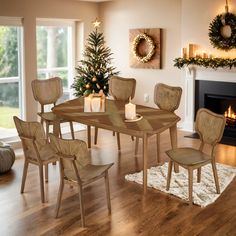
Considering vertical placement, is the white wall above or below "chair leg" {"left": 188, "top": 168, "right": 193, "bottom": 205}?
above

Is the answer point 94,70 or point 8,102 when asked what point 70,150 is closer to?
point 8,102

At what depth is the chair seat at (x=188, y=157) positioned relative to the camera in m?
4.02

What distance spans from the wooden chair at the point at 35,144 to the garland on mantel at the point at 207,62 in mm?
3182

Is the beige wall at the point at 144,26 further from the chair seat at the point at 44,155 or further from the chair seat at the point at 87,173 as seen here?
the chair seat at the point at 87,173

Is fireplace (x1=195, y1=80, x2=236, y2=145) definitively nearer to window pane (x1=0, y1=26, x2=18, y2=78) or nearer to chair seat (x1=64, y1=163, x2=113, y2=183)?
window pane (x1=0, y1=26, x2=18, y2=78)

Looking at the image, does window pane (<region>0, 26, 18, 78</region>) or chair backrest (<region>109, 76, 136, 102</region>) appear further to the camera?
window pane (<region>0, 26, 18, 78</region>)

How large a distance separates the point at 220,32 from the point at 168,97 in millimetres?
1793

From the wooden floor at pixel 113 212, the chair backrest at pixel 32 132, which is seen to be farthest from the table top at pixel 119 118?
the wooden floor at pixel 113 212

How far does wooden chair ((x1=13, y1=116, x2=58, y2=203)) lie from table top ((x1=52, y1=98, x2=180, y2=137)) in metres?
0.54

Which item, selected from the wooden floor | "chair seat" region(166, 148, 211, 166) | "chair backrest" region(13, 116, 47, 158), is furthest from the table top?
the wooden floor

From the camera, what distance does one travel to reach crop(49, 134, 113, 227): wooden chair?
11.1 feet

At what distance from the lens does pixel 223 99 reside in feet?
22.1

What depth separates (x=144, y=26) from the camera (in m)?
7.54

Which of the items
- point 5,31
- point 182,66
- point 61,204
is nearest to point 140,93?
point 182,66
